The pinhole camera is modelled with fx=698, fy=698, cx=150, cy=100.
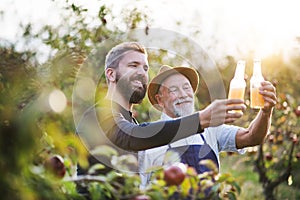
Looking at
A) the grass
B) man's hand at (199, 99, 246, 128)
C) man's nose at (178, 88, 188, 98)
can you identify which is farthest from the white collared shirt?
the grass

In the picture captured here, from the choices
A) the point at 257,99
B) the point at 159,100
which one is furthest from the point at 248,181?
the point at 257,99

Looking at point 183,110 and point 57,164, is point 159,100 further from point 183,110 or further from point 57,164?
point 57,164

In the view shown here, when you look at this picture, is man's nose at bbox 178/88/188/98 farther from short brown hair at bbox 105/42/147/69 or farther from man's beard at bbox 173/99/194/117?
short brown hair at bbox 105/42/147/69

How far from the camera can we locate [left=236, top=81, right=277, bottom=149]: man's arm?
2660mm

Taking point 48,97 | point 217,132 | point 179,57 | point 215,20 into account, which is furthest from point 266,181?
point 48,97

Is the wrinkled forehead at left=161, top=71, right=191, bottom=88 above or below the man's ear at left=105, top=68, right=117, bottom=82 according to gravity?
above

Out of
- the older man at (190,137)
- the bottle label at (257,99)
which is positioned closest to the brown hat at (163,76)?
the older man at (190,137)

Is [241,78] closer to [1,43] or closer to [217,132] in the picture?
[217,132]

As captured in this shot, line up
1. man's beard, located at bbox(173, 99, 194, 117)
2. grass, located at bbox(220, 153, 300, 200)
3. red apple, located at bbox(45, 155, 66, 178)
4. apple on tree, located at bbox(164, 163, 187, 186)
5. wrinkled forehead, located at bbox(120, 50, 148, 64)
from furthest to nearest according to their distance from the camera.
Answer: grass, located at bbox(220, 153, 300, 200), man's beard, located at bbox(173, 99, 194, 117), wrinkled forehead, located at bbox(120, 50, 148, 64), apple on tree, located at bbox(164, 163, 187, 186), red apple, located at bbox(45, 155, 66, 178)

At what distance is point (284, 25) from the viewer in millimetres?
6277

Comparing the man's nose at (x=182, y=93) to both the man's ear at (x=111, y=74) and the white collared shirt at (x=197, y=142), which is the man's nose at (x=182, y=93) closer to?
the white collared shirt at (x=197, y=142)

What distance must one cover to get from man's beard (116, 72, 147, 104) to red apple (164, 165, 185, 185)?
723 mm

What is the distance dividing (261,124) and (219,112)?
64 centimetres

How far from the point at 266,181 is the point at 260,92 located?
312cm
